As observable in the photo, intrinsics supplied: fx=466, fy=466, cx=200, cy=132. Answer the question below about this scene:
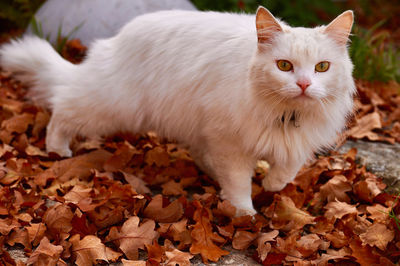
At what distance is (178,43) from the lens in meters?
2.81

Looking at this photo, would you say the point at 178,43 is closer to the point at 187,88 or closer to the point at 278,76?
the point at 187,88

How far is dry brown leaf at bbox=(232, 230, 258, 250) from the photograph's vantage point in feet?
7.66

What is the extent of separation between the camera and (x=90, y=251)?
2131 mm

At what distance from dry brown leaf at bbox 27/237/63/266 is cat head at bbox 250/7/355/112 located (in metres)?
1.21

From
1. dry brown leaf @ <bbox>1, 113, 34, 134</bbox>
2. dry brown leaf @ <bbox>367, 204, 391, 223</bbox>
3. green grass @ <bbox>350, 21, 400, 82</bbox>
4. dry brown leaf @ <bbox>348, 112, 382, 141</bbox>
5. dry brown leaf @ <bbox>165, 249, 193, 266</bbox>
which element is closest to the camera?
dry brown leaf @ <bbox>165, 249, 193, 266</bbox>

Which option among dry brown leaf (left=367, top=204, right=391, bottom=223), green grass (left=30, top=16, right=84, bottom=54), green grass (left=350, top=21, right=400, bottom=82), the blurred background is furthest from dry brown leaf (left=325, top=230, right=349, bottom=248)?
green grass (left=30, top=16, right=84, bottom=54)

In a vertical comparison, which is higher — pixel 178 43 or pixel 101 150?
pixel 178 43

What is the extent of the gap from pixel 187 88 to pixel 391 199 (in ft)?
4.38

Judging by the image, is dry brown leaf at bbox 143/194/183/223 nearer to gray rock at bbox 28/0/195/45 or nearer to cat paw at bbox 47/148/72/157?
cat paw at bbox 47/148/72/157

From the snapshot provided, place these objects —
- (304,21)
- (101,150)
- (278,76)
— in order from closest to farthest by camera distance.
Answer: (278,76) < (101,150) < (304,21)

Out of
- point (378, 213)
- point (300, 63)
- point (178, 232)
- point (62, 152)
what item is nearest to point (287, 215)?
point (378, 213)

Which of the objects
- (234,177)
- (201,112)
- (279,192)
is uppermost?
(201,112)

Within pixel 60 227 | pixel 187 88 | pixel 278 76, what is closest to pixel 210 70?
pixel 187 88

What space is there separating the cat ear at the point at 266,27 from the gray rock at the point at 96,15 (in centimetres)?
226
